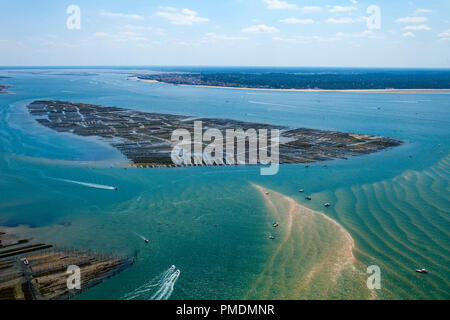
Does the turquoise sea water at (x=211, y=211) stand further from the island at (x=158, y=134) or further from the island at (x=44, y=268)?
the island at (x=158, y=134)

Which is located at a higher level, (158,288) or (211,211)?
(211,211)

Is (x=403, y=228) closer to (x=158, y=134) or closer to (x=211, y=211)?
(x=211, y=211)

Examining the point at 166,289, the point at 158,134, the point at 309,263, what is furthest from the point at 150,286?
the point at 158,134

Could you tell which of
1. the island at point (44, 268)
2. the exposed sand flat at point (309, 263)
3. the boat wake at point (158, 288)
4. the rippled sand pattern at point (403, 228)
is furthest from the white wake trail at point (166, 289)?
the rippled sand pattern at point (403, 228)

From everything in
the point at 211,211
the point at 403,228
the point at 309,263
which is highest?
the point at 211,211

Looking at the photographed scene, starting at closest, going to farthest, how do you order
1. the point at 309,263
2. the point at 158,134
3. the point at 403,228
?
the point at 309,263 < the point at 403,228 < the point at 158,134

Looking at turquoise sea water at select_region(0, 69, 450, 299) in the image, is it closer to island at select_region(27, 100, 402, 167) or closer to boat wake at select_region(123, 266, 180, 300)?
boat wake at select_region(123, 266, 180, 300)


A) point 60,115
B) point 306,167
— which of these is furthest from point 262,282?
point 60,115
